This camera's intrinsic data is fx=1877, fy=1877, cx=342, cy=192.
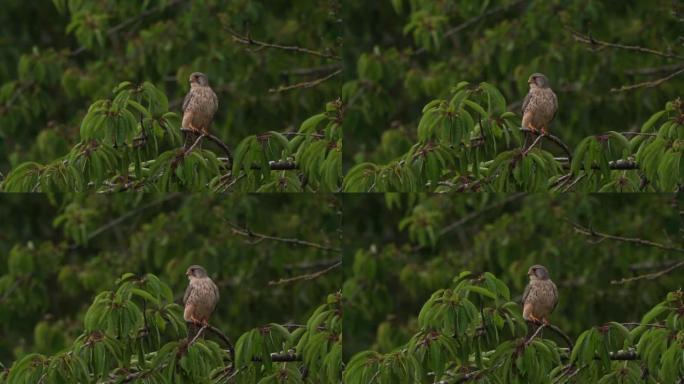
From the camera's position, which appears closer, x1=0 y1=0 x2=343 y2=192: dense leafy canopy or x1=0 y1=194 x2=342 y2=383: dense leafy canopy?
x1=0 y1=194 x2=342 y2=383: dense leafy canopy

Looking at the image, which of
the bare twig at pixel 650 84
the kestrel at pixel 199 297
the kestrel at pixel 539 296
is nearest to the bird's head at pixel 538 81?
the bare twig at pixel 650 84

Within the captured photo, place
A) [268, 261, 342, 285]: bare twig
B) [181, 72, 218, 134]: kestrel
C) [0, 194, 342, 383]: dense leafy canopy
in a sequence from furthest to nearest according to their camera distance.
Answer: [268, 261, 342, 285]: bare twig, [181, 72, 218, 134]: kestrel, [0, 194, 342, 383]: dense leafy canopy

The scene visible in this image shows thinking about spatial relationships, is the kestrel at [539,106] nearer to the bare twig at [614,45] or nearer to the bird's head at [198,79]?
the bare twig at [614,45]

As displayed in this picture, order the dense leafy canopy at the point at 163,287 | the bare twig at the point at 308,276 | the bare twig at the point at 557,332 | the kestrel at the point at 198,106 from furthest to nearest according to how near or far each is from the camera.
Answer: the bare twig at the point at 308,276 → the kestrel at the point at 198,106 → the bare twig at the point at 557,332 → the dense leafy canopy at the point at 163,287

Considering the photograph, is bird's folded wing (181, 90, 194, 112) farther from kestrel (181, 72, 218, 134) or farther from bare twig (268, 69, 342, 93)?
bare twig (268, 69, 342, 93)

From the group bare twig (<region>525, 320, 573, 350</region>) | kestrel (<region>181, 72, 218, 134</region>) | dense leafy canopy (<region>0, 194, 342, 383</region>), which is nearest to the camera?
dense leafy canopy (<region>0, 194, 342, 383</region>)

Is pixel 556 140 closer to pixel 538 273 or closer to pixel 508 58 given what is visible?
pixel 508 58

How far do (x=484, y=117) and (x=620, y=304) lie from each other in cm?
121

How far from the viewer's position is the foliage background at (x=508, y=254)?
31.3ft

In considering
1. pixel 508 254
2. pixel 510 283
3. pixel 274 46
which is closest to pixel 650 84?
pixel 508 254

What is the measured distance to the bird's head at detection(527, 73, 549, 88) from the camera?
950cm

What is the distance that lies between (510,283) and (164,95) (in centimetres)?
201

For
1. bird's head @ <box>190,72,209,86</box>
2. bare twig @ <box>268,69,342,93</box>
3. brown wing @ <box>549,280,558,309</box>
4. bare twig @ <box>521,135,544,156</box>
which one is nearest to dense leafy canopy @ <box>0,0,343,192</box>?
bare twig @ <box>268,69,342,93</box>

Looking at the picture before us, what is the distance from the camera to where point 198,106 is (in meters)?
9.48
